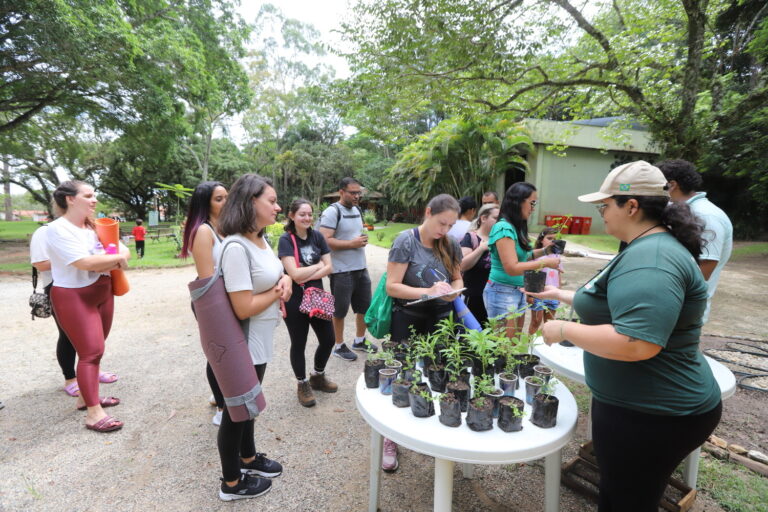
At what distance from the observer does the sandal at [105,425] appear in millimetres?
2873

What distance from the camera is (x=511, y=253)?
2.97 metres

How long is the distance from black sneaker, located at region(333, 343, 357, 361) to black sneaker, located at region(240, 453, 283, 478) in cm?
182

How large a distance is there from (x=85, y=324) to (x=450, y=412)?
9.31ft

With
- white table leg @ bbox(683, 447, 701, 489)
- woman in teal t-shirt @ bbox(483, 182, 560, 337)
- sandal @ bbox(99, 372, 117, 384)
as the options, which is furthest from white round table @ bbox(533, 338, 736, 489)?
sandal @ bbox(99, 372, 117, 384)

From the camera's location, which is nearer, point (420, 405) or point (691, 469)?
point (420, 405)

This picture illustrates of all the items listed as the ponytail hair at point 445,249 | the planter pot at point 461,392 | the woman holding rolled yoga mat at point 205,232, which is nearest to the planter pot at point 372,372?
the planter pot at point 461,392

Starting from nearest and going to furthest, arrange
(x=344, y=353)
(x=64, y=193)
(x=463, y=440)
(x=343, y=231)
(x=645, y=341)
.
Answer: (x=645, y=341) < (x=463, y=440) < (x=64, y=193) < (x=343, y=231) < (x=344, y=353)

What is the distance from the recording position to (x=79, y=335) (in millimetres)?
2803

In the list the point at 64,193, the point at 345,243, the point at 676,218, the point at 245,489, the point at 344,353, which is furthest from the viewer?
the point at 344,353

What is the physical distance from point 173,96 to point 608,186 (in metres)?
12.5

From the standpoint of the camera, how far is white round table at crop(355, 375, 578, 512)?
1.45m

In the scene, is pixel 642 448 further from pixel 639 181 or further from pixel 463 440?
pixel 639 181

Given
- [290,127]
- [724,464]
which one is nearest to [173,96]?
[724,464]

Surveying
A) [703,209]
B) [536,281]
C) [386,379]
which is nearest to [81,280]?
[386,379]
